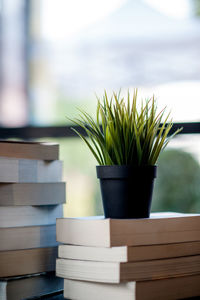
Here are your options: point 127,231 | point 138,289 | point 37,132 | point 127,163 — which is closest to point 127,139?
point 127,163

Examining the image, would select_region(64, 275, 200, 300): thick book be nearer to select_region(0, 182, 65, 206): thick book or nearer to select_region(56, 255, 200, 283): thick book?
select_region(56, 255, 200, 283): thick book

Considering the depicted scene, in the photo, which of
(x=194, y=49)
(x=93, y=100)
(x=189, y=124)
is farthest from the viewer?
(x=93, y=100)

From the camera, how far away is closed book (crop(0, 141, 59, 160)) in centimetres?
101

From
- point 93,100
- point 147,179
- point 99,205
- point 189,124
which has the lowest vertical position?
point 99,205

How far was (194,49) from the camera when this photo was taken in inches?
59.8

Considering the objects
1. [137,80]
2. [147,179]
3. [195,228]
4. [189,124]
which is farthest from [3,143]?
[137,80]

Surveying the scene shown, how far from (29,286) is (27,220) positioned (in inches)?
5.7

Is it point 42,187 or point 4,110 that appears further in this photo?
point 4,110

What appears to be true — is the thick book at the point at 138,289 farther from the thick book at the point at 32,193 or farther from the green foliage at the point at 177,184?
the green foliage at the point at 177,184

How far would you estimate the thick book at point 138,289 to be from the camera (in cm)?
88

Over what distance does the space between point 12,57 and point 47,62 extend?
0.14m

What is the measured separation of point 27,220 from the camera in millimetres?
1029

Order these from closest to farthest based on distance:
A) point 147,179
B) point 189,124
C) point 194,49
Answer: point 147,179 < point 189,124 < point 194,49

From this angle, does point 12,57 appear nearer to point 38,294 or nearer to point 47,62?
point 47,62
